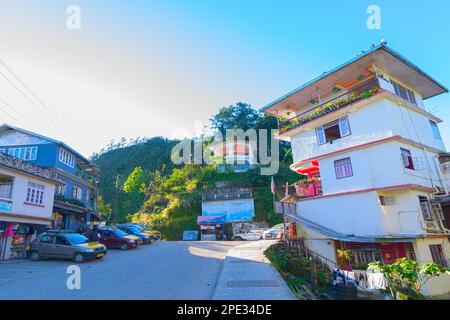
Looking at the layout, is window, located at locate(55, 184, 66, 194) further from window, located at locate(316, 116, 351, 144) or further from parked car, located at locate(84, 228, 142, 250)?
window, located at locate(316, 116, 351, 144)

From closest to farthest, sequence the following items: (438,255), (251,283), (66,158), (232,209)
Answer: (251,283) < (438,255) < (66,158) < (232,209)

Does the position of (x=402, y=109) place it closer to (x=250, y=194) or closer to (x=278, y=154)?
(x=250, y=194)

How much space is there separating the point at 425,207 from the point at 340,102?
802 cm

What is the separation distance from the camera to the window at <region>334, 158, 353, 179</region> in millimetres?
17031

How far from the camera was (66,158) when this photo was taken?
26766mm

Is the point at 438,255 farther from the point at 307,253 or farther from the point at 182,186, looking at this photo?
the point at 182,186

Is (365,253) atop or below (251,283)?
below

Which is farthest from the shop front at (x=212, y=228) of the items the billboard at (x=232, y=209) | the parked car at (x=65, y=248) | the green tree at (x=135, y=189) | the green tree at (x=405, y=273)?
the green tree at (x=405, y=273)

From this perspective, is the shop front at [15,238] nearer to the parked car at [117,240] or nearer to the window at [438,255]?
the parked car at [117,240]

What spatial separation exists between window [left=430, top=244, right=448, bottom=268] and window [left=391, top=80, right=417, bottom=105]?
32.2 feet

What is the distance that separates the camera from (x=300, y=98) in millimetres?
21562

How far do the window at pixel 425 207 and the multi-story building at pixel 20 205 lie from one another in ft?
79.9

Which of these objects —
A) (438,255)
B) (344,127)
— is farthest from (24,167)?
(438,255)

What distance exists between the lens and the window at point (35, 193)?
60.7ft
